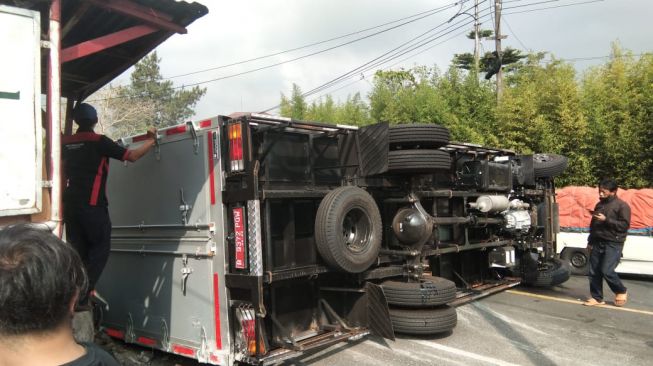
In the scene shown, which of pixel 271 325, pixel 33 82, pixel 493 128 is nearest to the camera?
pixel 33 82

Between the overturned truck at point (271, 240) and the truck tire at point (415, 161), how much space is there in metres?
0.01

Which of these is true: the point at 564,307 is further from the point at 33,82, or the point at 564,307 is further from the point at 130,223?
the point at 33,82

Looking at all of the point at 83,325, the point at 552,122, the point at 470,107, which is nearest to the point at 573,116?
→ the point at 552,122

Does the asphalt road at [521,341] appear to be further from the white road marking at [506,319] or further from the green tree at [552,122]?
the green tree at [552,122]

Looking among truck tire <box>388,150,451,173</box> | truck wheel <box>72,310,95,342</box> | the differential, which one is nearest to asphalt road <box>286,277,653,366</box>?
the differential

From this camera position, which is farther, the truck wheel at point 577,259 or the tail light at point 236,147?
the truck wheel at point 577,259

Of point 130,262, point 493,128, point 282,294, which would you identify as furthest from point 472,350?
point 493,128

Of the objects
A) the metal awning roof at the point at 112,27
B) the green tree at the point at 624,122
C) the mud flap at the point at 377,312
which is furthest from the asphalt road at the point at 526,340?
the green tree at the point at 624,122

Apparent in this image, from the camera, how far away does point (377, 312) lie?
5086mm

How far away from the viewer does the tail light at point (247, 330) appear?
14.1ft

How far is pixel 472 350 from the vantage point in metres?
5.42

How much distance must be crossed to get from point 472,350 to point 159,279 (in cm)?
340

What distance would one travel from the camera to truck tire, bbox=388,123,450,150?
18.2ft

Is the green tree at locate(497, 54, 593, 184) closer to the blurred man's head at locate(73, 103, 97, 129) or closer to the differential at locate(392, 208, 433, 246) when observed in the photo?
the differential at locate(392, 208, 433, 246)
